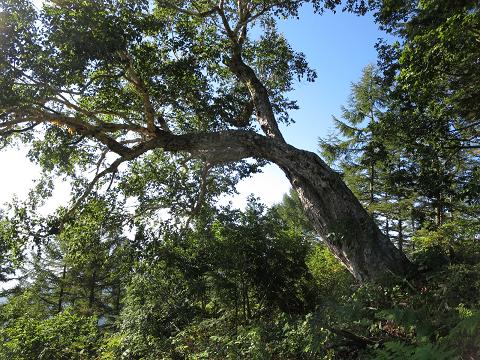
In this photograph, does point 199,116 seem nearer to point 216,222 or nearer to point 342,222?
point 216,222

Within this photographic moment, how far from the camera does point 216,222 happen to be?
34.2 ft

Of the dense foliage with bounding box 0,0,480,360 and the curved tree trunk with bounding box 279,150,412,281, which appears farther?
the curved tree trunk with bounding box 279,150,412,281

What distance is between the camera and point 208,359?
237 inches

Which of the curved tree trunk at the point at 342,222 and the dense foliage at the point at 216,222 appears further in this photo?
the curved tree trunk at the point at 342,222

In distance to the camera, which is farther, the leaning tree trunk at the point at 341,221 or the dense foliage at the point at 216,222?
the leaning tree trunk at the point at 341,221

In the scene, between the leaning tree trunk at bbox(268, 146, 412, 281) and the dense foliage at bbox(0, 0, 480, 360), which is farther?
the leaning tree trunk at bbox(268, 146, 412, 281)

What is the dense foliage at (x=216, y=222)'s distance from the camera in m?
5.85

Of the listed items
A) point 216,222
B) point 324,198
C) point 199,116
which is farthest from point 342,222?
point 199,116

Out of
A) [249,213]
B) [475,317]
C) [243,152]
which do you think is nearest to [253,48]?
[243,152]

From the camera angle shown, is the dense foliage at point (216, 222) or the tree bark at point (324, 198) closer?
the dense foliage at point (216, 222)

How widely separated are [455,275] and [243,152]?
5.40 m

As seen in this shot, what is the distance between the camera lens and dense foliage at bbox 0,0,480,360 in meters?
5.85

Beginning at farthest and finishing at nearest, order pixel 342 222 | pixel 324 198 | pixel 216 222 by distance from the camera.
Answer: pixel 216 222
pixel 324 198
pixel 342 222

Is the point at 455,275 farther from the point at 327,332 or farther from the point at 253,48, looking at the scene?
the point at 253,48
